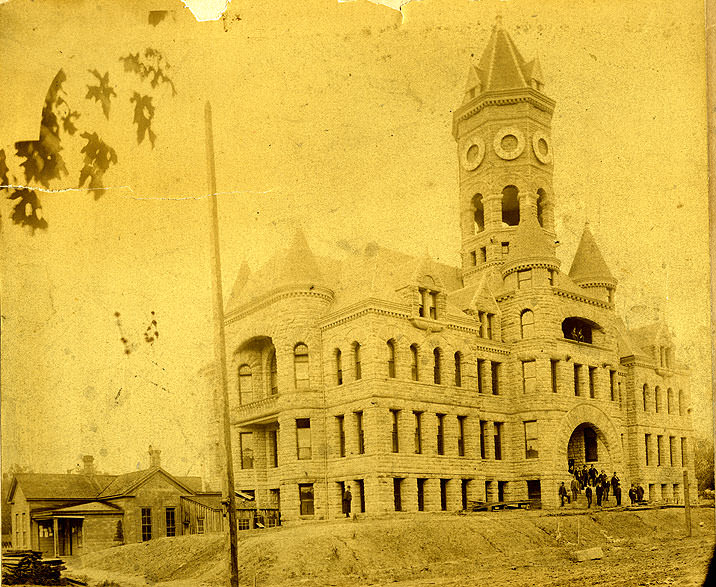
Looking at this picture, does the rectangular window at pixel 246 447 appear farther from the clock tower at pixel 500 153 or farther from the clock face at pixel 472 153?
the clock face at pixel 472 153

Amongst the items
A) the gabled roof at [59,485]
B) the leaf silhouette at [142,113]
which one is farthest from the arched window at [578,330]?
the gabled roof at [59,485]

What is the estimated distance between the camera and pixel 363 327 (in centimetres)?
871

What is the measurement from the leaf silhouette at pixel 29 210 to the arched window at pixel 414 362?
367cm

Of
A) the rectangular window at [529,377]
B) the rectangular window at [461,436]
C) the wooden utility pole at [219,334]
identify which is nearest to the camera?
the wooden utility pole at [219,334]

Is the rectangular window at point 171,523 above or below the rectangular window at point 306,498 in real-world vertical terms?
below

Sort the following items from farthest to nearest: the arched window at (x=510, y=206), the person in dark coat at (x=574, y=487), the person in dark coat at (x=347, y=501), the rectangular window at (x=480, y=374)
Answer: the arched window at (x=510, y=206), the person in dark coat at (x=574, y=487), the rectangular window at (x=480, y=374), the person in dark coat at (x=347, y=501)

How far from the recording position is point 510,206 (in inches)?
377

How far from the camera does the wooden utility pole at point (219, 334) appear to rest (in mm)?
8312

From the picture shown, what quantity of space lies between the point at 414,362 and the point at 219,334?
1857 mm

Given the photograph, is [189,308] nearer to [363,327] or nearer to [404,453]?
[363,327]

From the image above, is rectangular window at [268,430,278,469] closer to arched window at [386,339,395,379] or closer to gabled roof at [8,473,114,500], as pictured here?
arched window at [386,339,395,379]

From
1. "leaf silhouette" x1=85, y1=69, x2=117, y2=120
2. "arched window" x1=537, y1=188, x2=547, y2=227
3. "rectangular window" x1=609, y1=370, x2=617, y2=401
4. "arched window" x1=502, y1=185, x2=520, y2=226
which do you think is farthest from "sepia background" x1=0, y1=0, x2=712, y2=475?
"rectangular window" x1=609, y1=370, x2=617, y2=401

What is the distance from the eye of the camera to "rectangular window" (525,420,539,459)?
9227 millimetres

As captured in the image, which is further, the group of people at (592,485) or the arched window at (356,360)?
the group of people at (592,485)
